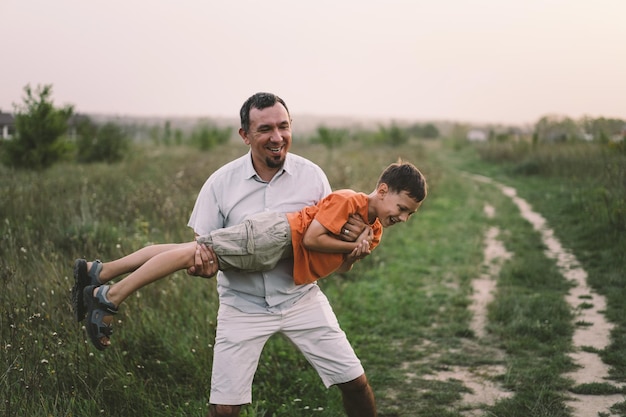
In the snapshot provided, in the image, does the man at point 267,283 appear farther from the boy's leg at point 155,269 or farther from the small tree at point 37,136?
the small tree at point 37,136

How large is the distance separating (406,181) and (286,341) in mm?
2523

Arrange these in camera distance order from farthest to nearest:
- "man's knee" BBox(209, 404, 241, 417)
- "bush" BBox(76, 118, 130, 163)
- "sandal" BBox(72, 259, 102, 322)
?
1. "bush" BBox(76, 118, 130, 163)
2. "sandal" BBox(72, 259, 102, 322)
3. "man's knee" BBox(209, 404, 241, 417)

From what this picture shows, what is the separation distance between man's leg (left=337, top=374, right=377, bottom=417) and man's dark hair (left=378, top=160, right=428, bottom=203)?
1140 millimetres

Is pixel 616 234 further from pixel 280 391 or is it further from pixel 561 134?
pixel 561 134

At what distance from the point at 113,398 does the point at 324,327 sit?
67.4 inches

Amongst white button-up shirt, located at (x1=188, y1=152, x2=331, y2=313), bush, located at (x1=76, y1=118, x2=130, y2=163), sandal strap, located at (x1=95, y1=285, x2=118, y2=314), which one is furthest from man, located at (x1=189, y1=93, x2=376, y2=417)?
bush, located at (x1=76, y1=118, x2=130, y2=163)

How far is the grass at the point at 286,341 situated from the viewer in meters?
4.10

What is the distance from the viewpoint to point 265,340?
3.34 meters

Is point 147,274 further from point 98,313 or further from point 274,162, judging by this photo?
point 274,162

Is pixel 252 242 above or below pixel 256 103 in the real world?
below

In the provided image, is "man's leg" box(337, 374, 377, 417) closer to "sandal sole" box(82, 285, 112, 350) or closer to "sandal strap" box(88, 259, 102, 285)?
"sandal sole" box(82, 285, 112, 350)

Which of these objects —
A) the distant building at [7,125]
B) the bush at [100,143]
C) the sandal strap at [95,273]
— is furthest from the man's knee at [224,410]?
the bush at [100,143]

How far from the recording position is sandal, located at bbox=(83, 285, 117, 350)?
10.7 ft

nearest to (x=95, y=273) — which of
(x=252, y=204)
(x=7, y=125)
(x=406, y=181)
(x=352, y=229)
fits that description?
(x=252, y=204)
